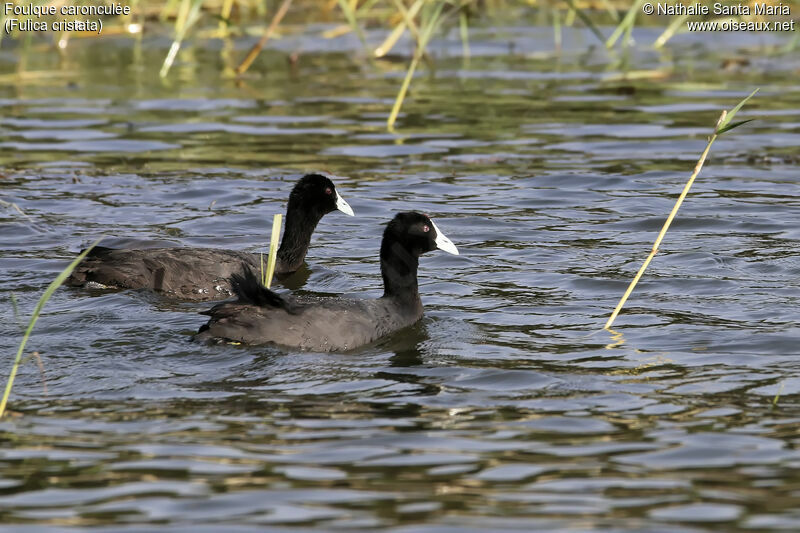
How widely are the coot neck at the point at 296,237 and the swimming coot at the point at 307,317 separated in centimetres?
186

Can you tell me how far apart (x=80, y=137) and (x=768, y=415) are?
9.76m

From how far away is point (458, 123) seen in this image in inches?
563

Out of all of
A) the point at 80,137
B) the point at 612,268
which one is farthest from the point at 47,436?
the point at 80,137

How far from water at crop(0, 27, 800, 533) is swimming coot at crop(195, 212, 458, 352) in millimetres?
128

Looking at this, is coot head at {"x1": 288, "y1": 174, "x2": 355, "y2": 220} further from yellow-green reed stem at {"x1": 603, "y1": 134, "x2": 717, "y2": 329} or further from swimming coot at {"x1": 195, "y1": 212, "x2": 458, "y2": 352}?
yellow-green reed stem at {"x1": 603, "y1": 134, "x2": 717, "y2": 329}

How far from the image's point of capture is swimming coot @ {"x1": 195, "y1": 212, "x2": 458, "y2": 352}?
7336mm

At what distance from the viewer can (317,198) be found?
997 centimetres

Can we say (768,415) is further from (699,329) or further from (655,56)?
(655,56)

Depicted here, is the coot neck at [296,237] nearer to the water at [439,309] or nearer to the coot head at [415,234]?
the water at [439,309]

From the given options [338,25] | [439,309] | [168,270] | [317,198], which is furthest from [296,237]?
[338,25]

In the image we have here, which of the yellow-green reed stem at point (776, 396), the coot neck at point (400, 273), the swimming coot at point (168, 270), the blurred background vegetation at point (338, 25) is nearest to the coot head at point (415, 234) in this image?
the coot neck at point (400, 273)

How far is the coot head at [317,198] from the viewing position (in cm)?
989

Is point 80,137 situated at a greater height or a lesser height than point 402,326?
greater

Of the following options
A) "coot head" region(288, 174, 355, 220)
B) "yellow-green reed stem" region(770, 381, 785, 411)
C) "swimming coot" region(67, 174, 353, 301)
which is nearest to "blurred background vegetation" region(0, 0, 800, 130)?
"coot head" region(288, 174, 355, 220)
